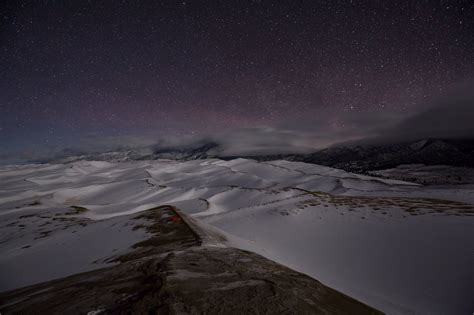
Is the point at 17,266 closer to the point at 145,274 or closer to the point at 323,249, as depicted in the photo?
the point at 145,274

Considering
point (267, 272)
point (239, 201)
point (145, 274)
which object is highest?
point (145, 274)

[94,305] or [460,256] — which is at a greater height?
[94,305]

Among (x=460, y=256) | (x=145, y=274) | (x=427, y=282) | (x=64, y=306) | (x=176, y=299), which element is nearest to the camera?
(x=176, y=299)

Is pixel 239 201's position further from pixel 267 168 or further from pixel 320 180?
pixel 267 168

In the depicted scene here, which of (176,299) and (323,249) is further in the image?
(323,249)

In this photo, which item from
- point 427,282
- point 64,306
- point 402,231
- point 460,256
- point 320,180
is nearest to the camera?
point 64,306

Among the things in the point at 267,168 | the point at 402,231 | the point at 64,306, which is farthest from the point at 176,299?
the point at 267,168

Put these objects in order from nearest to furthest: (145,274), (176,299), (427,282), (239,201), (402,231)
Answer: (176,299) → (145,274) → (427,282) → (402,231) → (239,201)

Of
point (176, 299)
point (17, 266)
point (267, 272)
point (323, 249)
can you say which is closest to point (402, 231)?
point (323, 249)

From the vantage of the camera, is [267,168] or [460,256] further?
[267,168]
